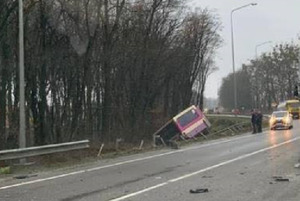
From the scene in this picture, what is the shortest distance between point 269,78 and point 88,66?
253ft

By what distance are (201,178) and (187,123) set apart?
24976 millimetres

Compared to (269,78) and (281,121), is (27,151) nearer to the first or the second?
(281,121)

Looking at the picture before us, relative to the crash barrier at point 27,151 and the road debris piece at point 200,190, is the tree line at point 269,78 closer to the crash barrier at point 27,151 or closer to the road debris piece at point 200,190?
the crash barrier at point 27,151

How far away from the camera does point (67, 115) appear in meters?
39.0

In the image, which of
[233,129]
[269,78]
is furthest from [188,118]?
[269,78]

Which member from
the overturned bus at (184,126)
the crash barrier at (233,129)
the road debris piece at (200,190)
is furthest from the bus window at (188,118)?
the road debris piece at (200,190)

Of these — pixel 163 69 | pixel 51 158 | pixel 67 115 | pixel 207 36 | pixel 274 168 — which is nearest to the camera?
pixel 274 168

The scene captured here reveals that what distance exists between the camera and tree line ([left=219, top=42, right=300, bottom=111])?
10669 cm

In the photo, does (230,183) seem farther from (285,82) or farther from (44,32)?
(285,82)

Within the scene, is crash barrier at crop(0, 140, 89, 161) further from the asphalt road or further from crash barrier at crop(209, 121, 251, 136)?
crash barrier at crop(209, 121, 251, 136)

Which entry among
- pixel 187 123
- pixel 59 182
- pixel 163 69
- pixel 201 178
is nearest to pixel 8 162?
pixel 59 182

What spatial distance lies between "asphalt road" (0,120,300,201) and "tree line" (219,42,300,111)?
78.1 m

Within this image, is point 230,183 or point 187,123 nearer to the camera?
point 230,183

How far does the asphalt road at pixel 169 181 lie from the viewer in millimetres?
12766
